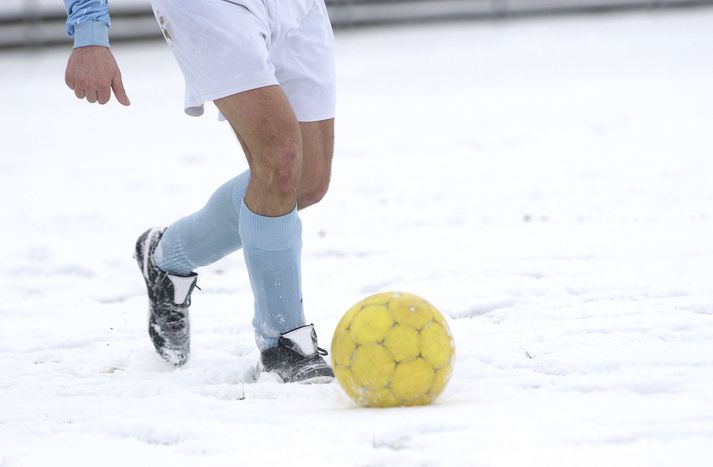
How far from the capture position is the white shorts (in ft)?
9.66

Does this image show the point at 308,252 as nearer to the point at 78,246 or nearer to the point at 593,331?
the point at 78,246

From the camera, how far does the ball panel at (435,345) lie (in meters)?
2.68

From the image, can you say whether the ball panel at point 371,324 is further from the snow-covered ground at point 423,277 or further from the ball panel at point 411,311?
the snow-covered ground at point 423,277

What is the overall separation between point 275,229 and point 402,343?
1.98ft

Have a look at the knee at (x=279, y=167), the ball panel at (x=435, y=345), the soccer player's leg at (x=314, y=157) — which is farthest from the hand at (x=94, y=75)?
the ball panel at (x=435, y=345)

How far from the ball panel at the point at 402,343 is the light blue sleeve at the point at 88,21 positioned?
4.05 feet

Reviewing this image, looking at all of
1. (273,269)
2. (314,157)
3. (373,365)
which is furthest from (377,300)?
(314,157)

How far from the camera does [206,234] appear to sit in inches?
134

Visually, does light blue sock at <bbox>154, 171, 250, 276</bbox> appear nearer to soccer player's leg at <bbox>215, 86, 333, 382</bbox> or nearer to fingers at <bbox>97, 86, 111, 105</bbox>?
soccer player's leg at <bbox>215, 86, 333, 382</bbox>

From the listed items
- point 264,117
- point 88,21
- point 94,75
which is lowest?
point 264,117

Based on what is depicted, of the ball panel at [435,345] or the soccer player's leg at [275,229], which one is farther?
the soccer player's leg at [275,229]

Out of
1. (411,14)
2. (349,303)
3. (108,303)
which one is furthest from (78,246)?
(411,14)

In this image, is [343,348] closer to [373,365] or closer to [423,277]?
[373,365]

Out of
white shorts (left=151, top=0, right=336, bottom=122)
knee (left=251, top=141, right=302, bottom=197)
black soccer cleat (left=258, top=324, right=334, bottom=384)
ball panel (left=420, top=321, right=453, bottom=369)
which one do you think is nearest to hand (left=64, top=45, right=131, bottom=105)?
white shorts (left=151, top=0, right=336, bottom=122)
